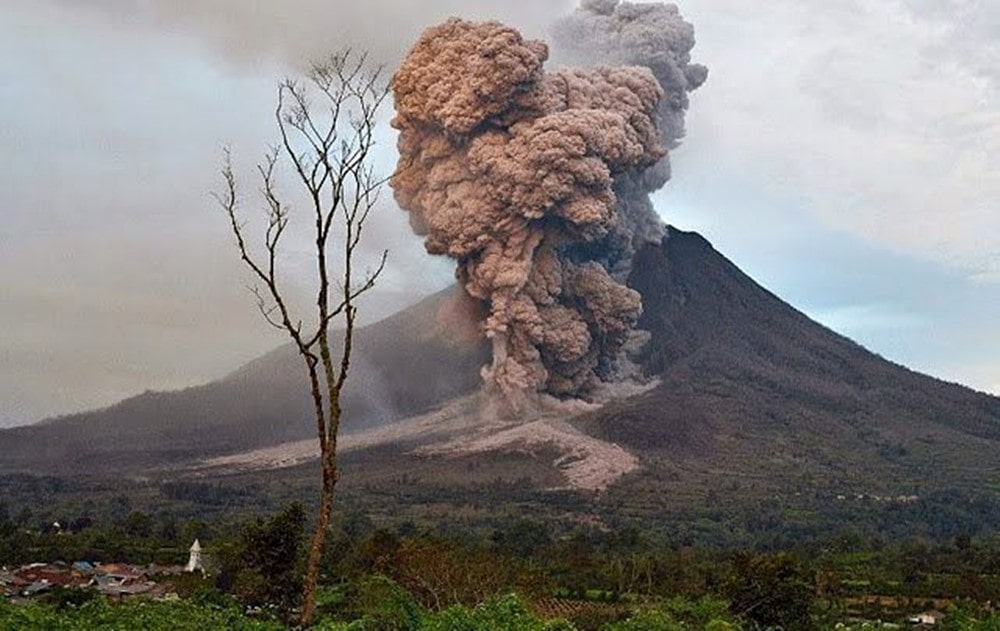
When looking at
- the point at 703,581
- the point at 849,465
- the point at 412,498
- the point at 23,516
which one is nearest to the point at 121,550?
the point at 23,516

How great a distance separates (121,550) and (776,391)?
199ft

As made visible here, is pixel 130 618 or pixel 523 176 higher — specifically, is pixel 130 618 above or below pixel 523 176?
below

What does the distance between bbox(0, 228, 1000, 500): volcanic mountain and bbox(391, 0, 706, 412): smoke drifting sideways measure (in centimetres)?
657

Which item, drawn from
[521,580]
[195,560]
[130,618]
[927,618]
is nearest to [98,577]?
[195,560]

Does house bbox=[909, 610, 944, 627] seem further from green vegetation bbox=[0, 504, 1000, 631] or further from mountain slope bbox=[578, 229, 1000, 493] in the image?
mountain slope bbox=[578, 229, 1000, 493]

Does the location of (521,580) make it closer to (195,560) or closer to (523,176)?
(195,560)

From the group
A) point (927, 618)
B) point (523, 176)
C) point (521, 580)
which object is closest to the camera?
point (521, 580)

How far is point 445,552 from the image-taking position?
1217 inches

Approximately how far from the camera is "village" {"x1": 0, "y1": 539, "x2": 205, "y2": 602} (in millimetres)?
32000

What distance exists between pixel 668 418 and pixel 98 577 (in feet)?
171

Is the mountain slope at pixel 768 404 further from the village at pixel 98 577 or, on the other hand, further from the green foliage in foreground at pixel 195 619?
the green foliage in foreground at pixel 195 619

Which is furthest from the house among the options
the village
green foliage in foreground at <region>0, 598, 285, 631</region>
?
green foliage in foreground at <region>0, 598, 285, 631</region>

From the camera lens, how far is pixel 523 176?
207 feet

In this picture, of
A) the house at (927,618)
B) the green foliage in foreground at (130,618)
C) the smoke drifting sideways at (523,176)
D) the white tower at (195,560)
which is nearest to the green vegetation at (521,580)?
the green foliage in foreground at (130,618)
